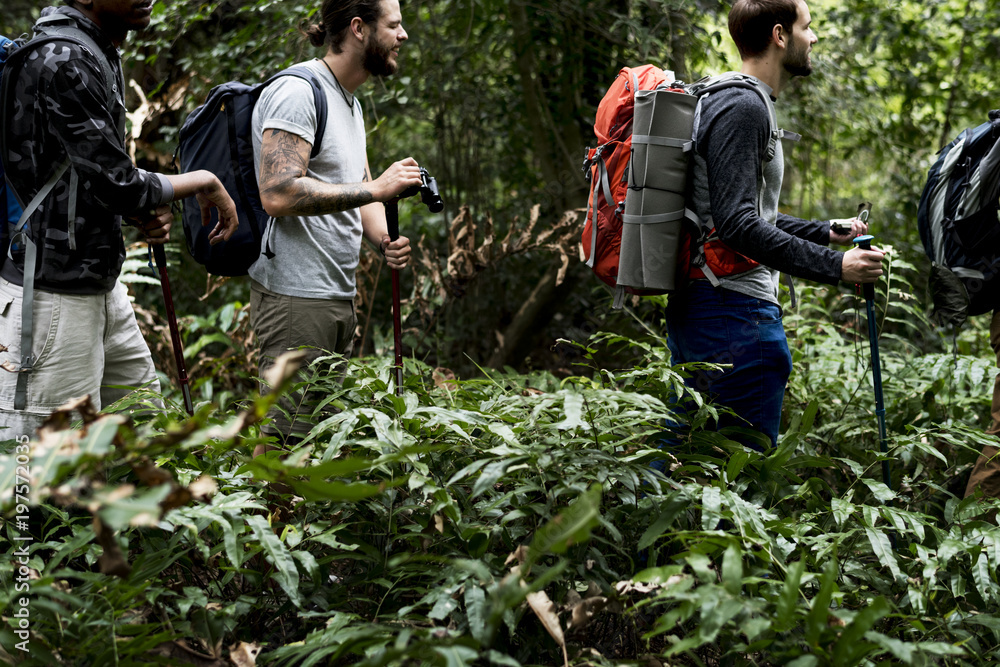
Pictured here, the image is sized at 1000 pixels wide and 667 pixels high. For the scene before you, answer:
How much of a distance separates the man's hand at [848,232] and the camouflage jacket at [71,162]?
2724mm

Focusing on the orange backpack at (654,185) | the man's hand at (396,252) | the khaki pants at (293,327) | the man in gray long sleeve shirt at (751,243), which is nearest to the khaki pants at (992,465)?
the man in gray long sleeve shirt at (751,243)

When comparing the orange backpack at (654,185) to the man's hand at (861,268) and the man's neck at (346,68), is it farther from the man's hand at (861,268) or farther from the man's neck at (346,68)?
the man's neck at (346,68)

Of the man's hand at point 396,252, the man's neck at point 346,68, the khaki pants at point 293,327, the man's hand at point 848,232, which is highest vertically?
the man's neck at point 346,68

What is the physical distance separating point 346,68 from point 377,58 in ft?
0.47

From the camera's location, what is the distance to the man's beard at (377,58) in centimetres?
322

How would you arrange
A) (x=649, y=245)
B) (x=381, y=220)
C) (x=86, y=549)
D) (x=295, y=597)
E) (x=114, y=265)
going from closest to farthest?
(x=295, y=597) → (x=86, y=549) → (x=114, y=265) → (x=649, y=245) → (x=381, y=220)

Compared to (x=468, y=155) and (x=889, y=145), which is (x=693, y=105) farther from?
(x=889, y=145)

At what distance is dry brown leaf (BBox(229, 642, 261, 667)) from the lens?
2078 millimetres

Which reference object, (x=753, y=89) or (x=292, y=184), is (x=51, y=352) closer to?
(x=292, y=184)

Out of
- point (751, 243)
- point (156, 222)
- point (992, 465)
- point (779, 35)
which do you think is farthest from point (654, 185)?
point (992, 465)

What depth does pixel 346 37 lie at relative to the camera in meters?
3.24

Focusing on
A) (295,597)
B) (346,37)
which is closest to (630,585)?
(295,597)

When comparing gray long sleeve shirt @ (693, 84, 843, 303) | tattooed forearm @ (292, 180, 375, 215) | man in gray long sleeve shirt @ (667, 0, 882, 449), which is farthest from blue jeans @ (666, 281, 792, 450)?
tattooed forearm @ (292, 180, 375, 215)

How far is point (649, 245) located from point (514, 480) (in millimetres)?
1097
